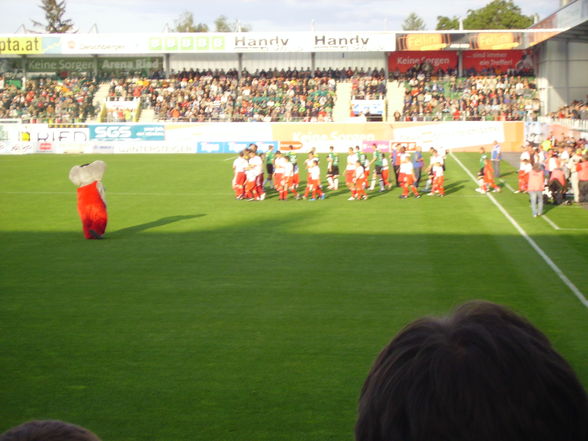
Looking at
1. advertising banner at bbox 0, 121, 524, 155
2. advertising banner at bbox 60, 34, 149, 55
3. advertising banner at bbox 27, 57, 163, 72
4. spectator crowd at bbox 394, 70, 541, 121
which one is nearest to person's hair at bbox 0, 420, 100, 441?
advertising banner at bbox 0, 121, 524, 155

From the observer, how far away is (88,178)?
17.6 meters

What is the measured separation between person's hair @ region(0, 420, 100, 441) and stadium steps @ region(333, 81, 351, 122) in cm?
5062

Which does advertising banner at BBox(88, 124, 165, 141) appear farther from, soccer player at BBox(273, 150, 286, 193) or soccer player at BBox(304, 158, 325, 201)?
soccer player at BBox(304, 158, 325, 201)

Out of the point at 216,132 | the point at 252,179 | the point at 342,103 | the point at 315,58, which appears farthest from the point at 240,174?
the point at 315,58

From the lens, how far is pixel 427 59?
56875 mm

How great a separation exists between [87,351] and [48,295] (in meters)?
3.52

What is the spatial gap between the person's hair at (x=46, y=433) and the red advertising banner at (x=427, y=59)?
57231mm

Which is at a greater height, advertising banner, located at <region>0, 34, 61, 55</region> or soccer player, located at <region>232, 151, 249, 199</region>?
advertising banner, located at <region>0, 34, 61, 55</region>

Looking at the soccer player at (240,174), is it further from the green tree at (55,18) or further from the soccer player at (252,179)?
the green tree at (55,18)

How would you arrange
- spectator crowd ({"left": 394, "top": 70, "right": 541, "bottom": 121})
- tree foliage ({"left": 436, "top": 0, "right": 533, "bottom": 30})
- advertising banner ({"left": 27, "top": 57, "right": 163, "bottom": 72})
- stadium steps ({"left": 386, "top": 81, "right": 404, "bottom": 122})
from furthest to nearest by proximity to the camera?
1. tree foliage ({"left": 436, "top": 0, "right": 533, "bottom": 30})
2. advertising banner ({"left": 27, "top": 57, "right": 163, "bottom": 72})
3. stadium steps ({"left": 386, "top": 81, "right": 404, "bottom": 122})
4. spectator crowd ({"left": 394, "top": 70, "right": 541, "bottom": 121})

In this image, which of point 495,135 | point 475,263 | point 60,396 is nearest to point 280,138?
point 495,135

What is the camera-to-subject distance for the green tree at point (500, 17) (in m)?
88.2

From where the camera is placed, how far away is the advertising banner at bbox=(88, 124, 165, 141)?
4516 centimetres

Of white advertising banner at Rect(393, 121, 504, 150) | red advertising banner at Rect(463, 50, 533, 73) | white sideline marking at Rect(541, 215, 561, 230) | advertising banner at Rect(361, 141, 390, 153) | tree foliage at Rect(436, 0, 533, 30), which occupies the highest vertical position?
tree foliage at Rect(436, 0, 533, 30)
